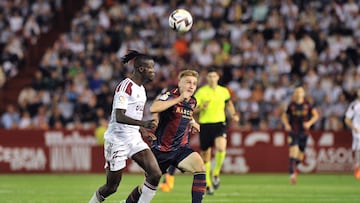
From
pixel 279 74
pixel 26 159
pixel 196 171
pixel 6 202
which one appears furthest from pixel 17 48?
pixel 196 171

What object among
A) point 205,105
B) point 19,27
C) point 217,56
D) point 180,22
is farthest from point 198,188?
point 19,27

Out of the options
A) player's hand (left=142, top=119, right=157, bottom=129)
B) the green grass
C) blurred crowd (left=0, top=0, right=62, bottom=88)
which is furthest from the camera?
blurred crowd (left=0, top=0, right=62, bottom=88)

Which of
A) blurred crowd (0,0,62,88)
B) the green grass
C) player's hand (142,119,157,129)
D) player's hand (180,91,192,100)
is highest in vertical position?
blurred crowd (0,0,62,88)

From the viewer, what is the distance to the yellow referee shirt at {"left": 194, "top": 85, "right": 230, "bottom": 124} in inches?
752

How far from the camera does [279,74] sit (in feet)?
93.0

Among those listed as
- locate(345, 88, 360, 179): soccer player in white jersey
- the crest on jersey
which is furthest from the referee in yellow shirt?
the crest on jersey

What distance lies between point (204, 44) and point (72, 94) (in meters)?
4.81

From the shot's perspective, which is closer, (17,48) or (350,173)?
(350,173)

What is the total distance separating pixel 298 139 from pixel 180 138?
10636 millimetres

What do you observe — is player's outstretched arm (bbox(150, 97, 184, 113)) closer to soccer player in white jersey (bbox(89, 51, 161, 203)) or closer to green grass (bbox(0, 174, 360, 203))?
soccer player in white jersey (bbox(89, 51, 161, 203))

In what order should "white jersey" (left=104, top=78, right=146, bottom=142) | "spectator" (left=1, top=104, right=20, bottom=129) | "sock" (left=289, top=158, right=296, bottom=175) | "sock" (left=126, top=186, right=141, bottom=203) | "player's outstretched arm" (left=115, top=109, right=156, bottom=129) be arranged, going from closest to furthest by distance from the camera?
"player's outstretched arm" (left=115, top=109, right=156, bottom=129) < "white jersey" (left=104, top=78, right=146, bottom=142) < "sock" (left=126, top=186, right=141, bottom=203) < "sock" (left=289, top=158, right=296, bottom=175) < "spectator" (left=1, top=104, right=20, bottom=129)

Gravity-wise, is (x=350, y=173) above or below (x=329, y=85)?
below

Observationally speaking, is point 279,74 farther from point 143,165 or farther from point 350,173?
point 143,165

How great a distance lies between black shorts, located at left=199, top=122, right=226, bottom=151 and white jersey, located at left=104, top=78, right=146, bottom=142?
6.97 m
